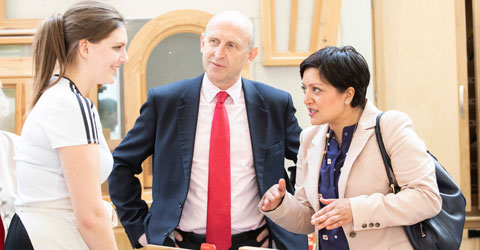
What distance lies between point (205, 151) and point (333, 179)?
0.64 m

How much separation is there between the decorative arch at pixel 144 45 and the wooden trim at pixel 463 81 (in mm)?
1933

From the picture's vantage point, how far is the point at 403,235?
1605 millimetres

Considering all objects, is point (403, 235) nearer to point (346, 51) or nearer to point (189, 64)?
point (346, 51)

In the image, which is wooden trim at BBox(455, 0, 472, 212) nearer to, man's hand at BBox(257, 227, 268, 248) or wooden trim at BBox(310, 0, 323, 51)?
wooden trim at BBox(310, 0, 323, 51)

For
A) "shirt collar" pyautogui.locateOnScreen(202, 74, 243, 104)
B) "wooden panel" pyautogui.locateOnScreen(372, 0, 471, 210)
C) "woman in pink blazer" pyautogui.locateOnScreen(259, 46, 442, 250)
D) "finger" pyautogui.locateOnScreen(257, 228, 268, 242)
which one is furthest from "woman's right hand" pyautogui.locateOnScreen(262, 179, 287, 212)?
"wooden panel" pyautogui.locateOnScreen(372, 0, 471, 210)

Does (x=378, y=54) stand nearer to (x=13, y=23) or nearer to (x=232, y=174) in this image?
(x=232, y=174)

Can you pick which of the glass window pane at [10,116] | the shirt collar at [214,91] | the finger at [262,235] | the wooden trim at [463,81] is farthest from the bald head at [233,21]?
the wooden trim at [463,81]

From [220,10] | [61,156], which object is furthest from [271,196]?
[220,10]

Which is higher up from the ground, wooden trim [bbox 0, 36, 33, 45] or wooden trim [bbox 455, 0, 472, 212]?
wooden trim [bbox 0, 36, 33, 45]

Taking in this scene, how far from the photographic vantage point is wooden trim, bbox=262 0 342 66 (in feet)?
10.5

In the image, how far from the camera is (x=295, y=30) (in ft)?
10.6

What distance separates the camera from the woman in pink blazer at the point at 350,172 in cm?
155

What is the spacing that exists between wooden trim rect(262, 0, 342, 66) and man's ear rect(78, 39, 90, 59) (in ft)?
6.15

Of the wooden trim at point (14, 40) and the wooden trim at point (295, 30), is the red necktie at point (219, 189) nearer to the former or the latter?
the wooden trim at point (295, 30)
